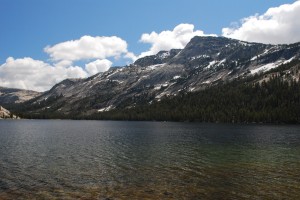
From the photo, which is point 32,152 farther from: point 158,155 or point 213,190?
point 213,190

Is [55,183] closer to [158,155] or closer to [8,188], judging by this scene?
[8,188]

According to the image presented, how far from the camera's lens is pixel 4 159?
68062 millimetres

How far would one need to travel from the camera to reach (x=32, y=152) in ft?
263

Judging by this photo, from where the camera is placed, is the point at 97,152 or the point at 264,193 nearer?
the point at 264,193

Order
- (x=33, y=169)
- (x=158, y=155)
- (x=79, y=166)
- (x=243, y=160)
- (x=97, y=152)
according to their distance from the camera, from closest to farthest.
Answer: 1. (x=33, y=169)
2. (x=79, y=166)
3. (x=243, y=160)
4. (x=158, y=155)
5. (x=97, y=152)

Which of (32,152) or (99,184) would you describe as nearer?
(99,184)

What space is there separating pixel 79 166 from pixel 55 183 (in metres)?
14.9

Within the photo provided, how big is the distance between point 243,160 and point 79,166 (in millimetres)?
33015

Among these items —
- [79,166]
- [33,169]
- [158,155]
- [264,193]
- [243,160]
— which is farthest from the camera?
[158,155]

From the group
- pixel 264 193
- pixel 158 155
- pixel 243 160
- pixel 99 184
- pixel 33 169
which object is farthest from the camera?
pixel 158 155

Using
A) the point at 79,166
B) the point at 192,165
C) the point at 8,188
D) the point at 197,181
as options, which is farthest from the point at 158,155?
the point at 8,188

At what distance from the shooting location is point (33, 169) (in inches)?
2242

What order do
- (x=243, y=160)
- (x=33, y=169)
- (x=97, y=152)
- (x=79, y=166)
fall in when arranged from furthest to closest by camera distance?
1. (x=97, y=152)
2. (x=243, y=160)
3. (x=79, y=166)
4. (x=33, y=169)

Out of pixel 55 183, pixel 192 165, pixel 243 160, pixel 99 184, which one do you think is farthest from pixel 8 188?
pixel 243 160
